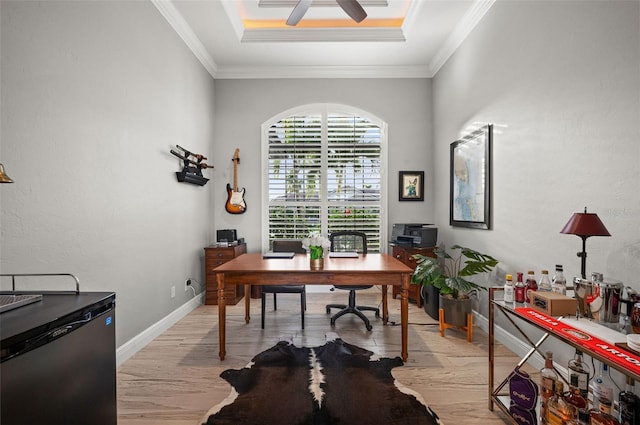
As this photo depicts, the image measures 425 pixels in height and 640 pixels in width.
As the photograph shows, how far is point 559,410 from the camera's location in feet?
4.64

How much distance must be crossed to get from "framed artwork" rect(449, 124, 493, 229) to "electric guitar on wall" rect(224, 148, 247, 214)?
283 centimetres

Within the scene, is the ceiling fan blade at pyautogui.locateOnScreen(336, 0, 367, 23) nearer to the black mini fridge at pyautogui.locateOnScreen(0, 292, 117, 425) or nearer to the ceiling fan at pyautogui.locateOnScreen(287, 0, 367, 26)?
the ceiling fan at pyautogui.locateOnScreen(287, 0, 367, 26)

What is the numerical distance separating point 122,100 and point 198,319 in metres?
2.31

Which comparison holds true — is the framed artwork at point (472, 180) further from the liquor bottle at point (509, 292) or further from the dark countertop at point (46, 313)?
the dark countertop at point (46, 313)

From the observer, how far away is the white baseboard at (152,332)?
7.97 feet

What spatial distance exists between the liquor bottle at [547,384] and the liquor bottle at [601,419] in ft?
0.59

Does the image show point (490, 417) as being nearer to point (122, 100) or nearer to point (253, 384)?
point (253, 384)

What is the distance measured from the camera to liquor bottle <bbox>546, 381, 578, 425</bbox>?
1376 mm

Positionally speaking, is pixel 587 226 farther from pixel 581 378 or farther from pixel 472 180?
pixel 472 180

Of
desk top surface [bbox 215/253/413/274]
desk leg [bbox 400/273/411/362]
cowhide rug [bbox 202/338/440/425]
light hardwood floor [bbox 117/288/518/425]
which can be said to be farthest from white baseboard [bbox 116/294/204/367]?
desk leg [bbox 400/273/411/362]

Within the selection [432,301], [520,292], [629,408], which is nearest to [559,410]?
[629,408]

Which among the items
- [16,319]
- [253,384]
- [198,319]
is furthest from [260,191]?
[16,319]

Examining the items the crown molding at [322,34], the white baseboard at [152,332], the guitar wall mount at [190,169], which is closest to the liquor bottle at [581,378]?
the white baseboard at [152,332]

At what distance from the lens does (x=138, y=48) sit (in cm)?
268
